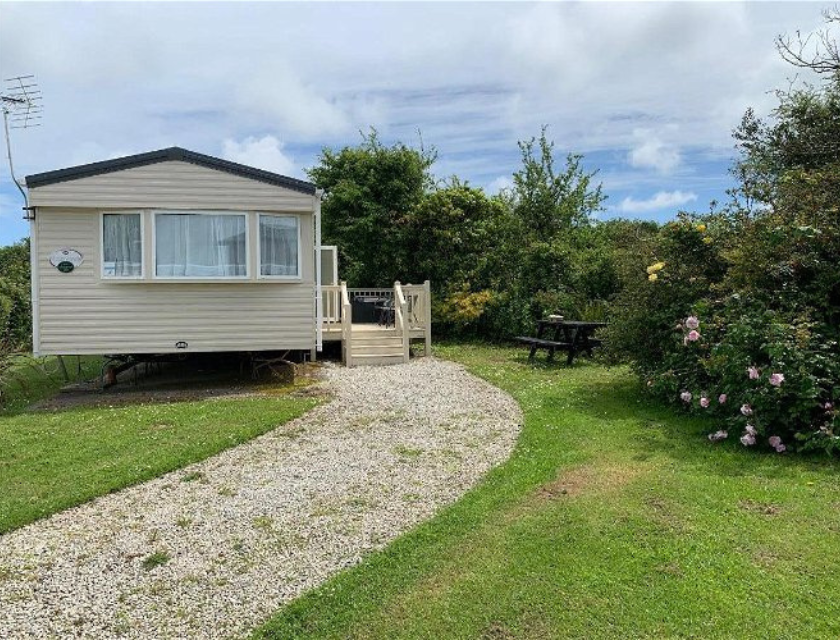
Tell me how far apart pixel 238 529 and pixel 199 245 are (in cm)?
640

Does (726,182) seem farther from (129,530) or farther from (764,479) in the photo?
(129,530)

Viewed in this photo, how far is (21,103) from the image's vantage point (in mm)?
9914

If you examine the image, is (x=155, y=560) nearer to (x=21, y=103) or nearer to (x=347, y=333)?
(x=347, y=333)

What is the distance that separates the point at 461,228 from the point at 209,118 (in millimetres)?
7201

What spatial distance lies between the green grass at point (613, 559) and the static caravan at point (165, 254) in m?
5.91

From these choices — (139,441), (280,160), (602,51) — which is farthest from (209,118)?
(139,441)

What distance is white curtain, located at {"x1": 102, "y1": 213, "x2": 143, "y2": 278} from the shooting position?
31.1 feet

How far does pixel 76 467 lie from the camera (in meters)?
5.68

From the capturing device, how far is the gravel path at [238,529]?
323 centimetres

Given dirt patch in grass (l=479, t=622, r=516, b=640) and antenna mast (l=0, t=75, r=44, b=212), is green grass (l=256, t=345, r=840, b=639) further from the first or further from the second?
antenna mast (l=0, t=75, r=44, b=212)

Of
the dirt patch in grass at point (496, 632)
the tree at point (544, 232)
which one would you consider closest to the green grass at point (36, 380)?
the dirt patch in grass at point (496, 632)

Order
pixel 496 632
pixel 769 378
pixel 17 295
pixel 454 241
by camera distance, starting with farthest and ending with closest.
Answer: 1. pixel 17 295
2. pixel 454 241
3. pixel 769 378
4. pixel 496 632

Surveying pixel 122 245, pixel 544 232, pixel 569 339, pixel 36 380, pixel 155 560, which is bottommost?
pixel 155 560

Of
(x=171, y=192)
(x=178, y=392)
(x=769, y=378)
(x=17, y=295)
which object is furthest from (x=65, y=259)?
(x=17, y=295)
